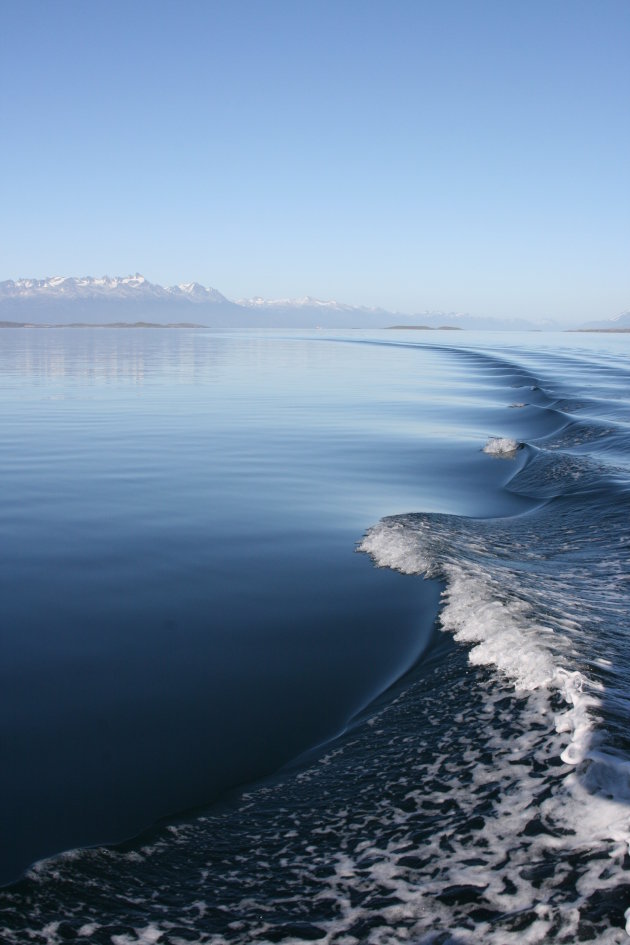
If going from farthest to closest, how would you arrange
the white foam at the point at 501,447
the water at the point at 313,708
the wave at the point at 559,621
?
1. the white foam at the point at 501,447
2. the wave at the point at 559,621
3. the water at the point at 313,708

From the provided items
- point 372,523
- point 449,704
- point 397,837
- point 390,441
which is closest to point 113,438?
point 390,441

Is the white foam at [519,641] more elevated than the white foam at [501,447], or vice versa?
the white foam at [501,447]

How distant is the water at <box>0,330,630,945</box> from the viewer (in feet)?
12.0

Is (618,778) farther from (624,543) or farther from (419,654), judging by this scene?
(624,543)

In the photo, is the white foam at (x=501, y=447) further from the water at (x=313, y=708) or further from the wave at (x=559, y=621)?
the water at (x=313, y=708)

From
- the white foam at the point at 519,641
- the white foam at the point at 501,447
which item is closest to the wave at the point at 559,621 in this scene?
the white foam at the point at 519,641

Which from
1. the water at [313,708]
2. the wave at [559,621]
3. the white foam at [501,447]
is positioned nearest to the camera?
the water at [313,708]

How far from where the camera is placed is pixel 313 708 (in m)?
5.93

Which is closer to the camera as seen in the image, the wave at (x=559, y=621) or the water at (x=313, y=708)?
the water at (x=313, y=708)

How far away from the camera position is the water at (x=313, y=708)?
3660mm

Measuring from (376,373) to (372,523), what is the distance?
34.6m

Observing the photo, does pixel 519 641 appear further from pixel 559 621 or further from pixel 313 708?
pixel 313 708

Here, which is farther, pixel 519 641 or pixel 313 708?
pixel 519 641

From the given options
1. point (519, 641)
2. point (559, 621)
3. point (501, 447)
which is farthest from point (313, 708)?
point (501, 447)
